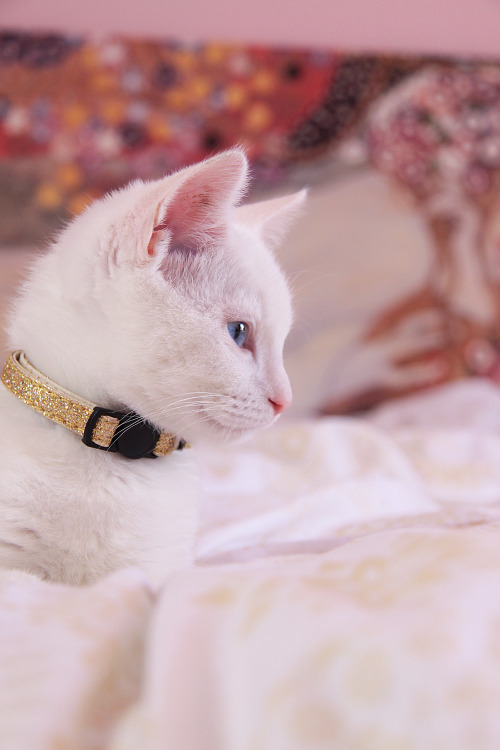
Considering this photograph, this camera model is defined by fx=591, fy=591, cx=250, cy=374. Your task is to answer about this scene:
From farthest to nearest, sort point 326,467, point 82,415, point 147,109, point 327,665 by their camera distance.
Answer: point 147,109 → point 326,467 → point 82,415 → point 327,665

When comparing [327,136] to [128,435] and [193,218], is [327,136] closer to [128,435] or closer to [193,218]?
[193,218]

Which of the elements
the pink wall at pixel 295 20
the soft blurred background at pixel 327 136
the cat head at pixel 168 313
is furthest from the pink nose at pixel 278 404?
the pink wall at pixel 295 20

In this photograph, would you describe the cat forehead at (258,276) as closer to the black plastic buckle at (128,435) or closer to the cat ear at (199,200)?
the cat ear at (199,200)

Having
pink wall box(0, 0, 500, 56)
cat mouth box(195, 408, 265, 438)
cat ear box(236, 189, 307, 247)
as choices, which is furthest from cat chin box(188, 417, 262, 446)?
pink wall box(0, 0, 500, 56)

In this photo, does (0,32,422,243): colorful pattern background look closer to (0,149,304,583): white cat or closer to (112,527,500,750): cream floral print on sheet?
(0,149,304,583): white cat

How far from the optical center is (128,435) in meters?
0.47

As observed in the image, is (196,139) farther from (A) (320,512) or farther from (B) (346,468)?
(A) (320,512)

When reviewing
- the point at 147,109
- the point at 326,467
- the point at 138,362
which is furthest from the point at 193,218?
the point at 147,109

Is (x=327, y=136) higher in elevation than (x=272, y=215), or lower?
lower

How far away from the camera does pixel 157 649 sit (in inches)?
11.1

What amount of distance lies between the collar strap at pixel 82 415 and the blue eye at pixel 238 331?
10cm

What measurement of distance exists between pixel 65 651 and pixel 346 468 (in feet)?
2.39

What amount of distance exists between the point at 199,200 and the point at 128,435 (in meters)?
0.20

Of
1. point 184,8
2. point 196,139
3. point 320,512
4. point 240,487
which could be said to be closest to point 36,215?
point 196,139
